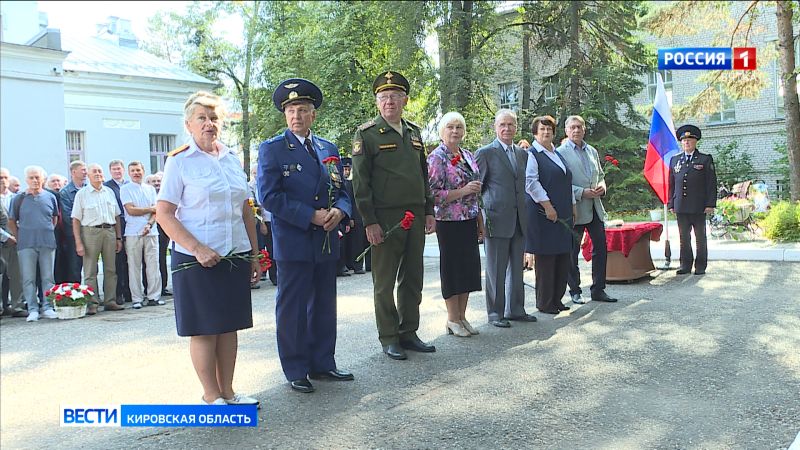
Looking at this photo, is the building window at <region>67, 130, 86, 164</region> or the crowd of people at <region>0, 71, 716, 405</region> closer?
the crowd of people at <region>0, 71, 716, 405</region>

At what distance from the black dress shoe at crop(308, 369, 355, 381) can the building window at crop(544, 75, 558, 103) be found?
1782 centimetres

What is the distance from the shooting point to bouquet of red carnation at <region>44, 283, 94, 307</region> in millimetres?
9148

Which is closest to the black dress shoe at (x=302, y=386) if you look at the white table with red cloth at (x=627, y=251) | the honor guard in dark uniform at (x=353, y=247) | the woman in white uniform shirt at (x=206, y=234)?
the woman in white uniform shirt at (x=206, y=234)

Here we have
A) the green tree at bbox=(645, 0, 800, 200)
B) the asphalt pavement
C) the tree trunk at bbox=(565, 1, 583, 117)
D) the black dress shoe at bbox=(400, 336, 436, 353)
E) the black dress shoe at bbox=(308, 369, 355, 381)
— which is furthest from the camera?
the tree trunk at bbox=(565, 1, 583, 117)

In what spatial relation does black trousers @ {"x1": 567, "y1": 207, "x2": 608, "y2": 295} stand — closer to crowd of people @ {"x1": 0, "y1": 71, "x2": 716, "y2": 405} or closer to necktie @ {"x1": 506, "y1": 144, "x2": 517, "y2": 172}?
crowd of people @ {"x1": 0, "y1": 71, "x2": 716, "y2": 405}

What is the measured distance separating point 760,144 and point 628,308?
A: 23.2 m

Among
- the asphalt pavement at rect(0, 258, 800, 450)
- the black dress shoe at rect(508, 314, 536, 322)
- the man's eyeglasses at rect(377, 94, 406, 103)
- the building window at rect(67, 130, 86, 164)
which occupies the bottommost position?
the asphalt pavement at rect(0, 258, 800, 450)

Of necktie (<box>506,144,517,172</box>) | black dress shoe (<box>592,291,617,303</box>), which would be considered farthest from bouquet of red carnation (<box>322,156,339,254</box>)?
black dress shoe (<box>592,291,617,303</box>)

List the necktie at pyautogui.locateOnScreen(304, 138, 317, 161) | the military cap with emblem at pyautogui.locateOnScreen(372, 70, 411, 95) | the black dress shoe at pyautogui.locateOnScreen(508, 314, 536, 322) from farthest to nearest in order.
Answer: the black dress shoe at pyautogui.locateOnScreen(508, 314, 536, 322) < the military cap with emblem at pyautogui.locateOnScreen(372, 70, 411, 95) < the necktie at pyautogui.locateOnScreen(304, 138, 317, 161)

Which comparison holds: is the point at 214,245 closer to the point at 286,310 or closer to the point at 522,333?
the point at 286,310

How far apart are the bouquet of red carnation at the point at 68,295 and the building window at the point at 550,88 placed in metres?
15.8

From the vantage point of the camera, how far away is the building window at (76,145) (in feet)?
78.9

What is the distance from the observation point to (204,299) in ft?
13.7

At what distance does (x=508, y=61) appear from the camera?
2177 cm
